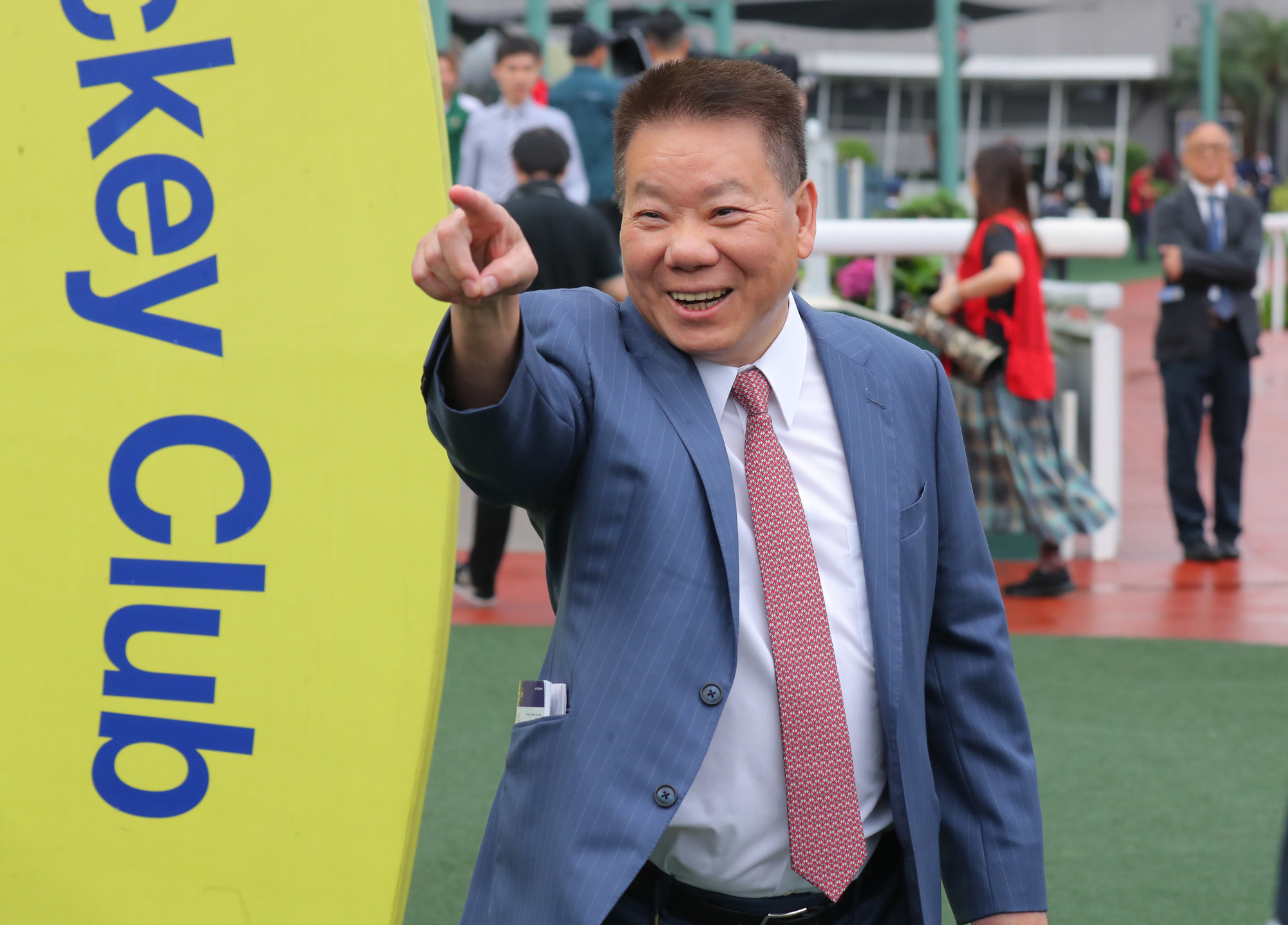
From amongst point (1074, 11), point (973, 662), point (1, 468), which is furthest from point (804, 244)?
point (1074, 11)

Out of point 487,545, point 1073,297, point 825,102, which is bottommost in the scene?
point 825,102

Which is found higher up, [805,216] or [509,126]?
[805,216]

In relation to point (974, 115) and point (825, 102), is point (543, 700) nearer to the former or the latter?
point (825, 102)

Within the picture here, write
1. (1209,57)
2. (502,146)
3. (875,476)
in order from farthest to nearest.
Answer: (1209,57) → (502,146) → (875,476)

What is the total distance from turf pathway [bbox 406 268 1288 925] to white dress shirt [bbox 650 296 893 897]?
2.04m

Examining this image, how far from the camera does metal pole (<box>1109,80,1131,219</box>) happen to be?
117ft

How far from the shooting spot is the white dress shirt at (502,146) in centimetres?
760

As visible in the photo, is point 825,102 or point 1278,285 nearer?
point 1278,285

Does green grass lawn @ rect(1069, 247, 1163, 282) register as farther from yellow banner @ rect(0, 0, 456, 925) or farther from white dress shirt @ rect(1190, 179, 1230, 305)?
yellow banner @ rect(0, 0, 456, 925)

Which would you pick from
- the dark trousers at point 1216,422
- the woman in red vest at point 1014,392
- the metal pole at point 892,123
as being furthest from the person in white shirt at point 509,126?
the metal pole at point 892,123

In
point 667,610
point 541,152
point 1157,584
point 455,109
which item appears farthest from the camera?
point 455,109

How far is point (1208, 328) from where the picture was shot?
7.30 metres

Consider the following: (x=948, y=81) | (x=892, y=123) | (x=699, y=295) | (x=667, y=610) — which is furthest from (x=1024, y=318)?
(x=892, y=123)

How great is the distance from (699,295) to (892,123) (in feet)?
124
